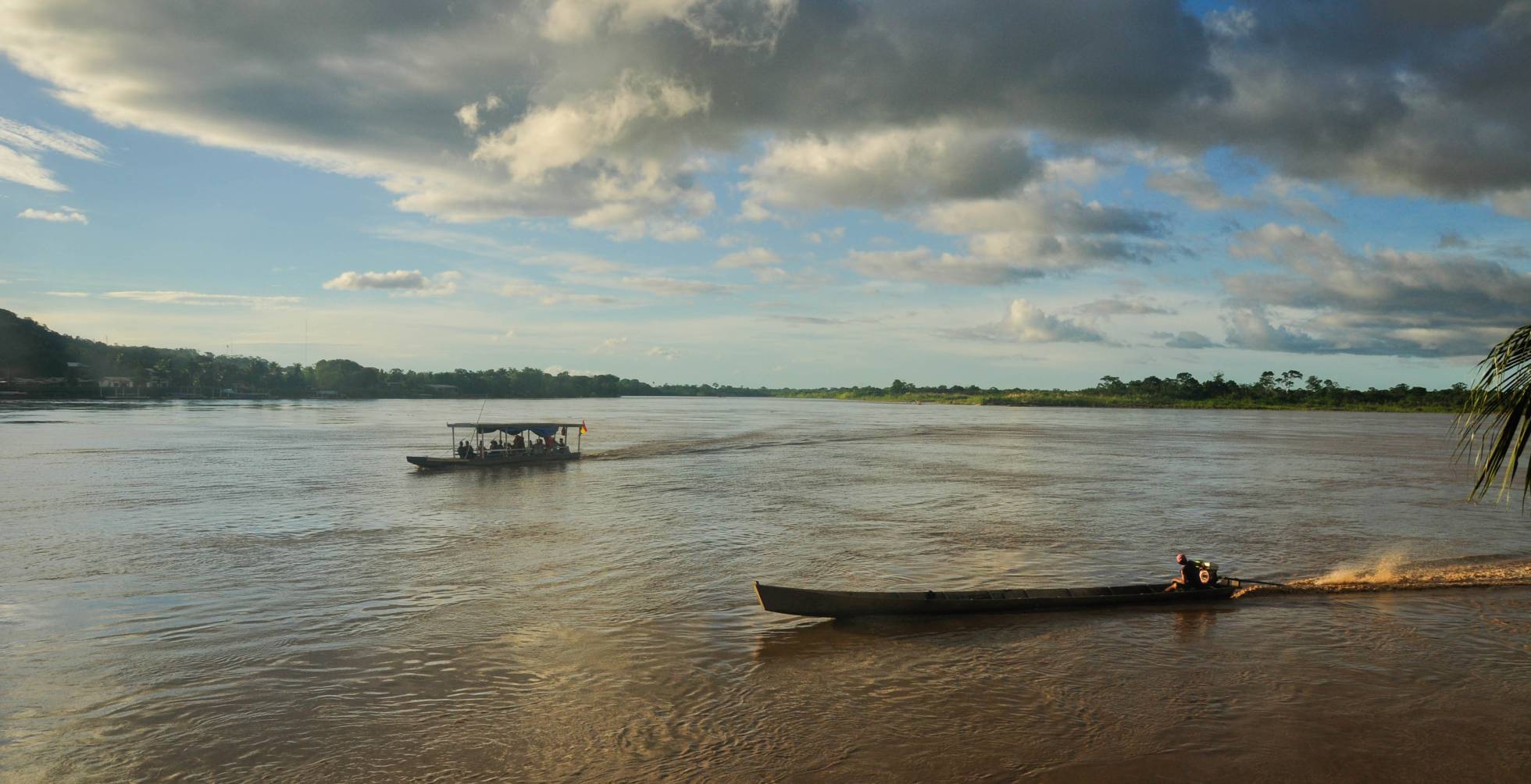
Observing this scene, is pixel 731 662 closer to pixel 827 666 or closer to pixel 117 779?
pixel 827 666

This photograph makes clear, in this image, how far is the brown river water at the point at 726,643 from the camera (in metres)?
11.9

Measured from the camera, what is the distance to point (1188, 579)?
65.3 ft

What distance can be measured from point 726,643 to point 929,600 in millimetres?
4398

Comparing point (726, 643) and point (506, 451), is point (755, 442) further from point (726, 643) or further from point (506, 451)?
point (726, 643)

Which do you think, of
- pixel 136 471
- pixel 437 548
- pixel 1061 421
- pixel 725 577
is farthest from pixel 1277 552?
pixel 1061 421

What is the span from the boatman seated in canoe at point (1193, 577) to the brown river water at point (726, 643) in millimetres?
579

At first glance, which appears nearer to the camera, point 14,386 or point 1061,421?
point 1061,421

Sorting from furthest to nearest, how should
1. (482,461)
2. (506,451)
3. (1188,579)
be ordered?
(506,451) < (482,461) < (1188,579)

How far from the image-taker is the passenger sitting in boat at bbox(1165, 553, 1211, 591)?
64.7 feet

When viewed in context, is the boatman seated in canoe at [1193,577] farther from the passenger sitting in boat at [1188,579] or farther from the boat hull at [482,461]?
the boat hull at [482,461]

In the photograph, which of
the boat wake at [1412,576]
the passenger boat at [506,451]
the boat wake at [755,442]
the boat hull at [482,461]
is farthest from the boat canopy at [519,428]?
the boat wake at [1412,576]

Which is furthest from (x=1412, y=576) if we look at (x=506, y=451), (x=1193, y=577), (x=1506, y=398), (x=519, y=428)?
(x=506, y=451)

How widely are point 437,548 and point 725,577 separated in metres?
10.3

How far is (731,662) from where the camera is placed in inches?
622
